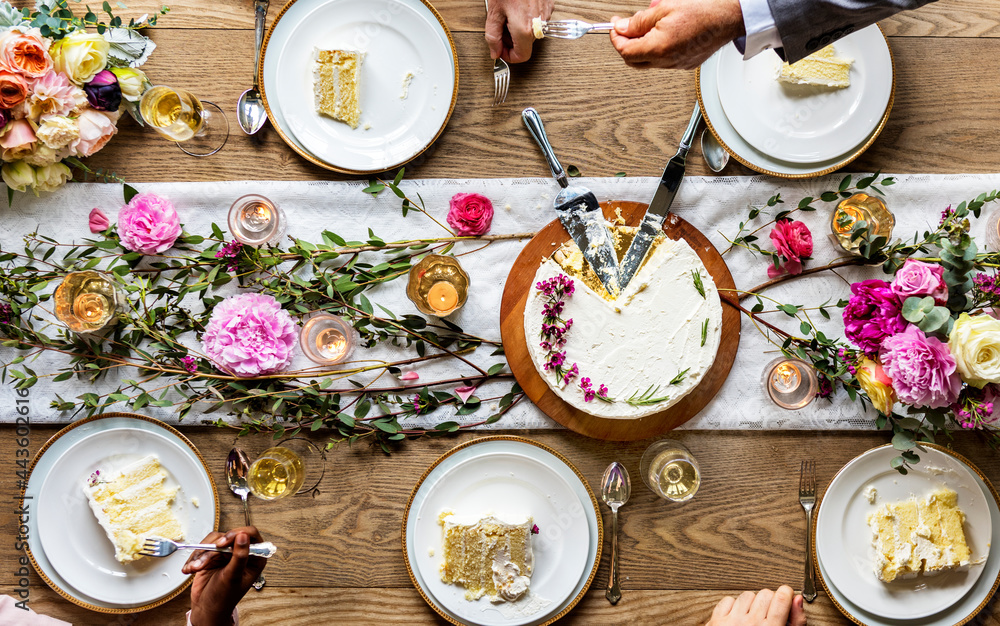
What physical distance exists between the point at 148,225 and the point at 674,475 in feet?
5.60

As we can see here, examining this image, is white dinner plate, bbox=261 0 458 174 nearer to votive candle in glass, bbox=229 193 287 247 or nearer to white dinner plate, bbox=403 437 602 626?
votive candle in glass, bbox=229 193 287 247

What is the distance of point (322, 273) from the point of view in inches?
72.4

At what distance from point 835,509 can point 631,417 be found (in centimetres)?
70

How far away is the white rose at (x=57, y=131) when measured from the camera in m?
1.69

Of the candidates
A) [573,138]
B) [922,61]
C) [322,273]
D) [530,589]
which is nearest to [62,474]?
[322,273]

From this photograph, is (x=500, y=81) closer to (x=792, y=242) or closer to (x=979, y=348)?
(x=792, y=242)

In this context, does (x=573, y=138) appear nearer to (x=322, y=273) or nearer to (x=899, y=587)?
(x=322, y=273)

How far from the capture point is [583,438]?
1.87m

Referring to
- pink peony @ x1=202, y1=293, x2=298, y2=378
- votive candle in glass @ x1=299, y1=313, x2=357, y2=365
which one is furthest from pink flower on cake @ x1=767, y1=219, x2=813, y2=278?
pink peony @ x1=202, y1=293, x2=298, y2=378

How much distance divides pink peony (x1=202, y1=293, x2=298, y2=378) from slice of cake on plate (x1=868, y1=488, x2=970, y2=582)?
71.6 inches

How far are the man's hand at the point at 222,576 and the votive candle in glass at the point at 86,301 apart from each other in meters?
0.71

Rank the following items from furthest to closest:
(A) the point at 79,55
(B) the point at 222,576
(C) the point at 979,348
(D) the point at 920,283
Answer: (A) the point at 79,55, (B) the point at 222,576, (D) the point at 920,283, (C) the point at 979,348

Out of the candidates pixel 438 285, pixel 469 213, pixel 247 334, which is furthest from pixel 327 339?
pixel 469 213

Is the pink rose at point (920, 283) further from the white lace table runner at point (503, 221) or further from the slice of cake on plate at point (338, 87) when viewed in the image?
the slice of cake on plate at point (338, 87)
